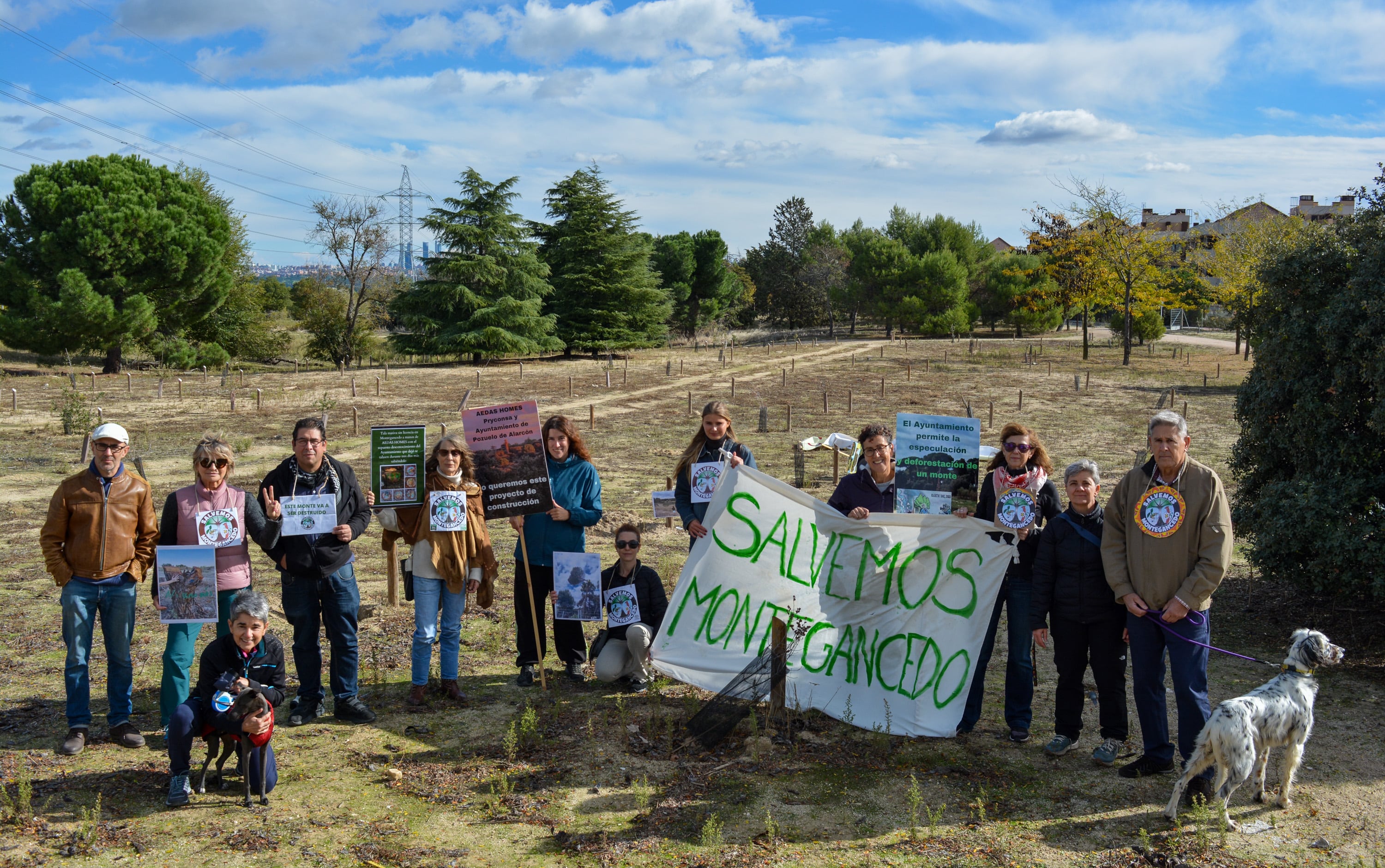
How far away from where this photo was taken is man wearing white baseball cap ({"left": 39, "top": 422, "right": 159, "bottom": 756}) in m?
5.68

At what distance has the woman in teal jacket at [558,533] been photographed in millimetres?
7012

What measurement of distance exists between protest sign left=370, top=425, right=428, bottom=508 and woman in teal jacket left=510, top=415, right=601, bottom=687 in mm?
812

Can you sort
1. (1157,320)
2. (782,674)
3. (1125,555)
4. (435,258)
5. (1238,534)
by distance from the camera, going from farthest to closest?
(1157,320), (435,258), (1238,534), (782,674), (1125,555)

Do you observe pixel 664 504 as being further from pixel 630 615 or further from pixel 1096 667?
pixel 1096 667

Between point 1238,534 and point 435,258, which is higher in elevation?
point 435,258

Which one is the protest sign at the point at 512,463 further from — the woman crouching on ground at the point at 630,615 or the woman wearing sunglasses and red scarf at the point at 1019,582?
the woman wearing sunglasses and red scarf at the point at 1019,582

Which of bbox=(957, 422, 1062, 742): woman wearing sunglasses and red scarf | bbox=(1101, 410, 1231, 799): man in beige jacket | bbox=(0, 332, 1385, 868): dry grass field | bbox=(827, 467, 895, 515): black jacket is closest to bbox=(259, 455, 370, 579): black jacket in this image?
bbox=(0, 332, 1385, 868): dry grass field

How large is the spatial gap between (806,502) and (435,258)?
47.0 metres

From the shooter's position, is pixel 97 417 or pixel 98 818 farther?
pixel 97 417

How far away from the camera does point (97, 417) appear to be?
23.8 metres

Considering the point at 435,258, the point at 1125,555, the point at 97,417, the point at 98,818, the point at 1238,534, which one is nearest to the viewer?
the point at 98,818

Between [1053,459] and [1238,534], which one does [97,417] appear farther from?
[1238,534]

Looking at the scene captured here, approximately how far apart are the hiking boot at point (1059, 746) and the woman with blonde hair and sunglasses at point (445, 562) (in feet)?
13.0

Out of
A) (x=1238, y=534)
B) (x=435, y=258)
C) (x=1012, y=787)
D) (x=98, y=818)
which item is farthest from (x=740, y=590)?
(x=435, y=258)
